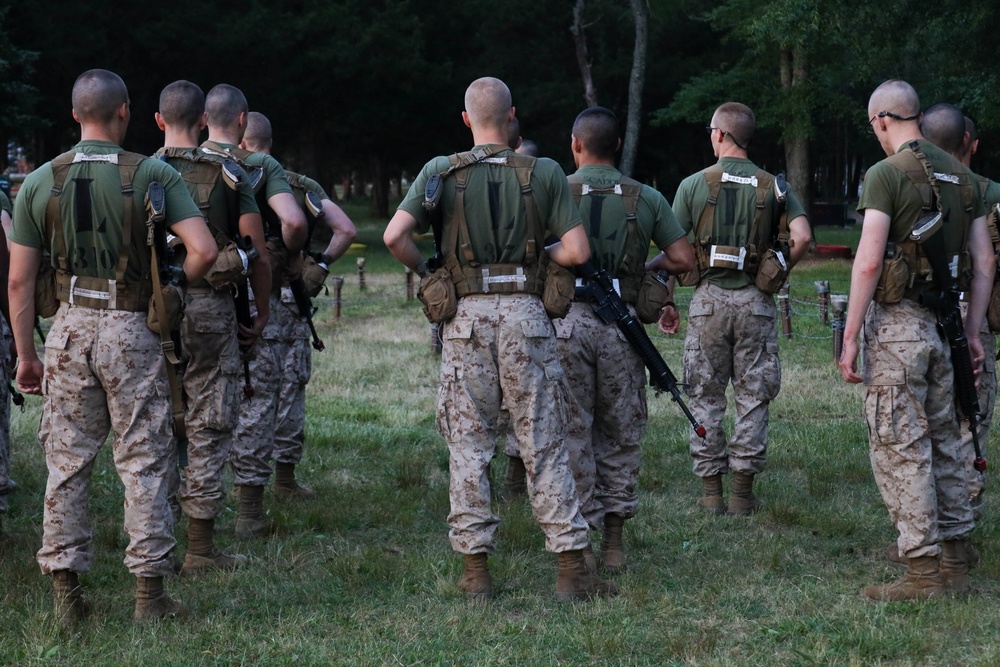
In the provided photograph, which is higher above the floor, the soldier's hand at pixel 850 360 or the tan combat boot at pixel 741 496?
the soldier's hand at pixel 850 360

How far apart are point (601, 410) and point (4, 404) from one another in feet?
10.6

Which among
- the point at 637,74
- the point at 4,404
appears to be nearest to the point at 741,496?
the point at 4,404

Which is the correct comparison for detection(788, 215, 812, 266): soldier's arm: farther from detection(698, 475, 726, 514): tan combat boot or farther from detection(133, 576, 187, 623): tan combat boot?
detection(133, 576, 187, 623): tan combat boot

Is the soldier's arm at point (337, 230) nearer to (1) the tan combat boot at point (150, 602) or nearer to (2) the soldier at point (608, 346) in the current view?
(2) the soldier at point (608, 346)

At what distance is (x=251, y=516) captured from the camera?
22.9 feet

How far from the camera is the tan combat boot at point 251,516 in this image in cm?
694

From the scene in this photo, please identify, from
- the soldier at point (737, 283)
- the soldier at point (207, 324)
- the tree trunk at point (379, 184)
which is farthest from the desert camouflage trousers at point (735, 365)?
the tree trunk at point (379, 184)

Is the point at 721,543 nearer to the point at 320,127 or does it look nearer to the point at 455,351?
the point at 455,351

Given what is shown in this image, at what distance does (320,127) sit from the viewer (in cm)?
3819

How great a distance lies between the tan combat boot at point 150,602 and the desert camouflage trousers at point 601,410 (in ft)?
6.65

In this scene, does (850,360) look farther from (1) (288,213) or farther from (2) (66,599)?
(2) (66,599)

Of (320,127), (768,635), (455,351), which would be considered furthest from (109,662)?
(320,127)

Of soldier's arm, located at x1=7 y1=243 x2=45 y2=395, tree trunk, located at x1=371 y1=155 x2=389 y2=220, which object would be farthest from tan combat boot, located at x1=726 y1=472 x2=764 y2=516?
tree trunk, located at x1=371 y1=155 x2=389 y2=220

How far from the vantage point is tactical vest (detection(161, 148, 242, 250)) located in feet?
19.9
